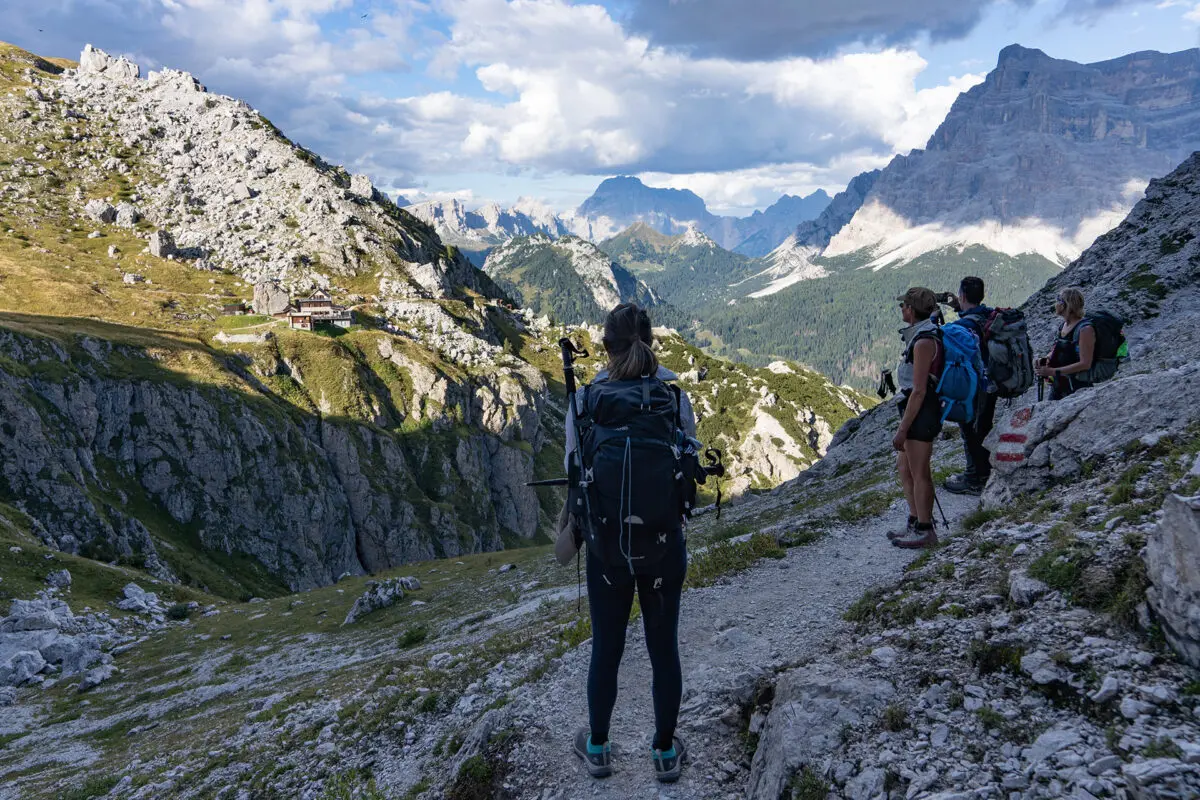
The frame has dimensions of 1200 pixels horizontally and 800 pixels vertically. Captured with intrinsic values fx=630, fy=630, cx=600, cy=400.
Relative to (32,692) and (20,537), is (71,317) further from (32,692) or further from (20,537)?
(32,692)

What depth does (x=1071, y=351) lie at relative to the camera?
14.8 m

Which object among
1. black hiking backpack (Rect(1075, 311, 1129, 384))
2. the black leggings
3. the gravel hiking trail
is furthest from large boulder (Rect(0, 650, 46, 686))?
black hiking backpack (Rect(1075, 311, 1129, 384))

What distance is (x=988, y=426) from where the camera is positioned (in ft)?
47.9

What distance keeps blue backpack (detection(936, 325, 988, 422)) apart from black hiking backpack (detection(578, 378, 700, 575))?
6182 millimetres

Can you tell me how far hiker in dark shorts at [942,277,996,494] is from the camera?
42.9ft

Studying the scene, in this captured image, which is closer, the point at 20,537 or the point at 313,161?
the point at 20,537

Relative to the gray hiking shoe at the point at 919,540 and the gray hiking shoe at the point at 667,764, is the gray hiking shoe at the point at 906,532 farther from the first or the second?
the gray hiking shoe at the point at 667,764

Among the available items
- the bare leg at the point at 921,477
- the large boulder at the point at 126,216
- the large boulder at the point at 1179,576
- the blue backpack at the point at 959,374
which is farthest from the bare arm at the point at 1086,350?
the large boulder at the point at 126,216

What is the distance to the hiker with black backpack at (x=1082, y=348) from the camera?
1421 centimetres

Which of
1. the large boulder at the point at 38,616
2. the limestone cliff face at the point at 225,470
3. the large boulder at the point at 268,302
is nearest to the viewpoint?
the large boulder at the point at 38,616

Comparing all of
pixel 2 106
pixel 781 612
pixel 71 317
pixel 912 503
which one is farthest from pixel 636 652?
pixel 2 106

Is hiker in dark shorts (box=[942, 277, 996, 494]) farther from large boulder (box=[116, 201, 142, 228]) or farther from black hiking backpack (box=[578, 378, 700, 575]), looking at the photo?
large boulder (box=[116, 201, 142, 228])

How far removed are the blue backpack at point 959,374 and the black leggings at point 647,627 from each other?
6.39 metres

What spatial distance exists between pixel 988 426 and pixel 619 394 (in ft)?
39.1
